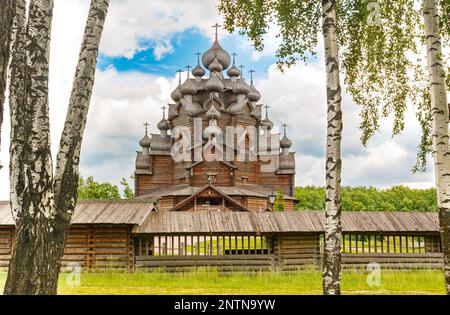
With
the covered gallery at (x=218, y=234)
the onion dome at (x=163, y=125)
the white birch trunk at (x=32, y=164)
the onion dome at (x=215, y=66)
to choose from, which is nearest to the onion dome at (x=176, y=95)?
the onion dome at (x=163, y=125)

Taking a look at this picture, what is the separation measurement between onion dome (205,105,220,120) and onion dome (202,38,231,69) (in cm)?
548

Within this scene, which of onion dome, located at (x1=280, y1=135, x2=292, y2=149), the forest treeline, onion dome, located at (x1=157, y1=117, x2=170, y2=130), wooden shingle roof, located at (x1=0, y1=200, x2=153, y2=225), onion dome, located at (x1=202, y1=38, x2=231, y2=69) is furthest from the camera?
the forest treeline

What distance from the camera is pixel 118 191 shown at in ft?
141

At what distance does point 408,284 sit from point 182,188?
927 inches

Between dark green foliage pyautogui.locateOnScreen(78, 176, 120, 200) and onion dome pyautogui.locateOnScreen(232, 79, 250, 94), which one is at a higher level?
onion dome pyautogui.locateOnScreen(232, 79, 250, 94)

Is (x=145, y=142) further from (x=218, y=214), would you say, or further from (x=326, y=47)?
(x=326, y=47)

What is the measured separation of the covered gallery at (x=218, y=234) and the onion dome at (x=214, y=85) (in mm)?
22942

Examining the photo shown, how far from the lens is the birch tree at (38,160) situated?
5.70m

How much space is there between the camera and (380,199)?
58906 millimetres

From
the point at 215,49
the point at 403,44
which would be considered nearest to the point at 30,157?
the point at 403,44

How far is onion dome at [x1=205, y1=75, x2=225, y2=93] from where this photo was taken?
1500 inches

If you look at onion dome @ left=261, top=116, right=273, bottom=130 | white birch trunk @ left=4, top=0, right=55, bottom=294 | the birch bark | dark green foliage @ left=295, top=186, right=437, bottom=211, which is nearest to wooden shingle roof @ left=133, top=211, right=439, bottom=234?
the birch bark

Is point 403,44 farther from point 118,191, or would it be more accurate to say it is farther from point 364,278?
point 118,191

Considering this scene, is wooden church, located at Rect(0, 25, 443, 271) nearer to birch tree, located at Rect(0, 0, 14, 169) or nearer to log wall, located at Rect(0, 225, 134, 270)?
log wall, located at Rect(0, 225, 134, 270)
